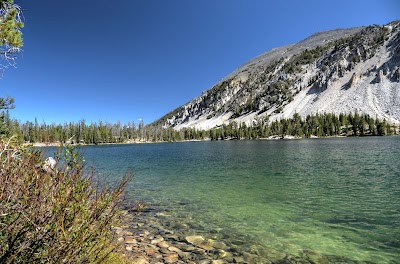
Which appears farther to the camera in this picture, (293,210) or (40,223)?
(293,210)

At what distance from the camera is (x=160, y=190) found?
27.9 metres

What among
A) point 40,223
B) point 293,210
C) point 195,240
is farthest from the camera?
point 293,210

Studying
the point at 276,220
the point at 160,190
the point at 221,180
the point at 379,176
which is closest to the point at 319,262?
the point at 276,220

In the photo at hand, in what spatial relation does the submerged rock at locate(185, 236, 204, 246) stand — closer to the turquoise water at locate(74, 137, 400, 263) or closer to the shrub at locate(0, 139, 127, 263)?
the turquoise water at locate(74, 137, 400, 263)

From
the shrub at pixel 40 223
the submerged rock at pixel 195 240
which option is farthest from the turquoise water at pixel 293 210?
the shrub at pixel 40 223

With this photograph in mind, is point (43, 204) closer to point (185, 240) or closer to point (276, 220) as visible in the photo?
point (185, 240)

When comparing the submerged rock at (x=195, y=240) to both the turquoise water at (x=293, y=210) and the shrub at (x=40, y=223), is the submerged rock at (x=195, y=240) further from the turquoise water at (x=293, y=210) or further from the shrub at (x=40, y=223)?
the shrub at (x=40, y=223)

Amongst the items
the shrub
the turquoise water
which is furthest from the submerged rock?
the shrub

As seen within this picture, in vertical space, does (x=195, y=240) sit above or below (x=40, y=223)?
below

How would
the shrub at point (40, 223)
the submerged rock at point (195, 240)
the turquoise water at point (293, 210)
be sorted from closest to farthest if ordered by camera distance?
1. the shrub at point (40, 223)
2. the turquoise water at point (293, 210)
3. the submerged rock at point (195, 240)

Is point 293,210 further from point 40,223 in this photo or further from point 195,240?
point 40,223

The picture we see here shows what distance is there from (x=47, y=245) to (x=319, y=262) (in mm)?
10666

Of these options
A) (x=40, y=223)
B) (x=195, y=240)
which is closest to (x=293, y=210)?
(x=195, y=240)

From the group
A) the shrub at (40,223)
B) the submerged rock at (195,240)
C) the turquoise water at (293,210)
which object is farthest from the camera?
the submerged rock at (195,240)
